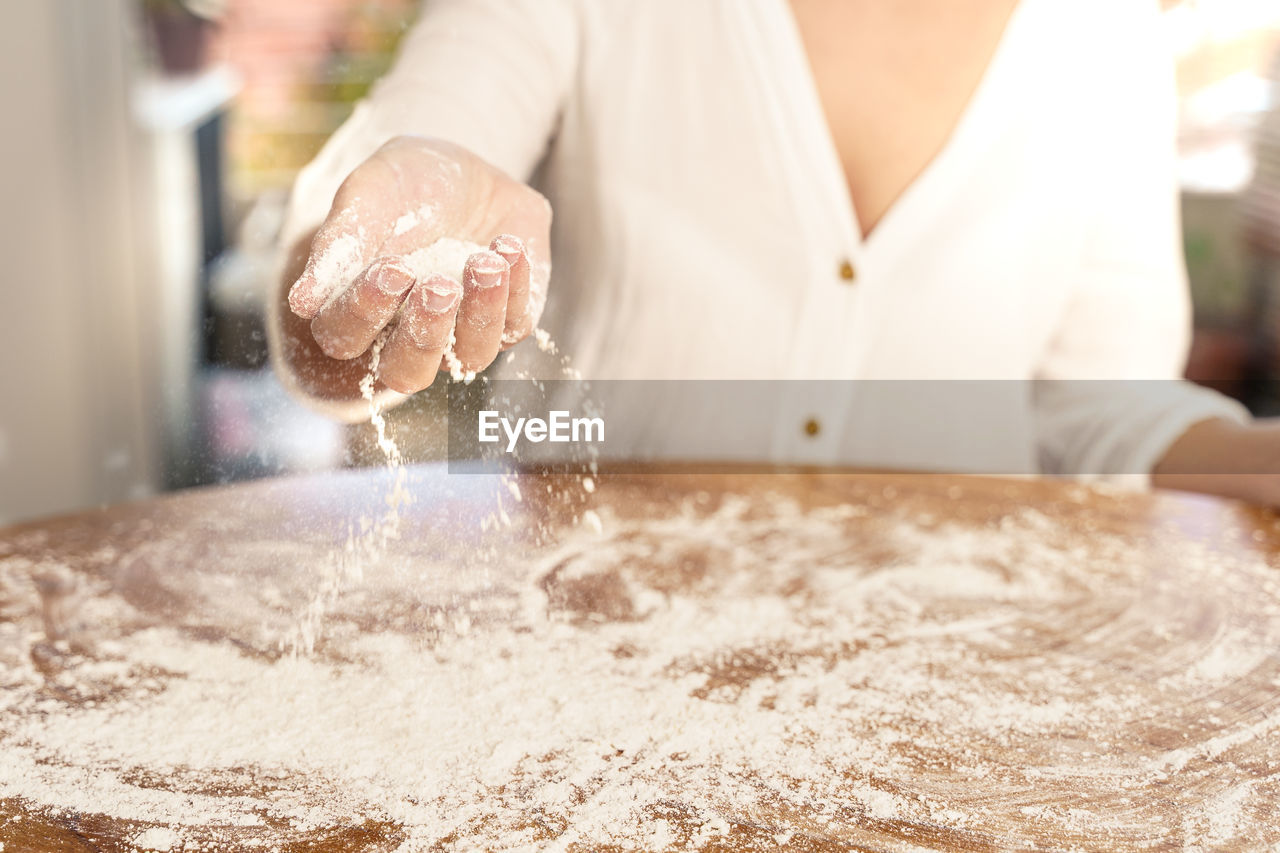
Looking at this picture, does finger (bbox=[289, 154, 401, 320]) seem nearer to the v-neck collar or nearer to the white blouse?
the white blouse

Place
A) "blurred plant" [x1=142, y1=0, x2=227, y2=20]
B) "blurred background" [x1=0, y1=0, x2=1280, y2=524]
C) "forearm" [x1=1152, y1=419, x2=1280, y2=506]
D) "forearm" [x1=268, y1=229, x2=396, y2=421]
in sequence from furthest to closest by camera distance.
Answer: "blurred plant" [x1=142, y1=0, x2=227, y2=20] → "blurred background" [x1=0, y1=0, x2=1280, y2=524] → "forearm" [x1=1152, y1=419, x2=1280, y2=506] → "forearm" [x1=268, y1=229, x2=396, y2=421]

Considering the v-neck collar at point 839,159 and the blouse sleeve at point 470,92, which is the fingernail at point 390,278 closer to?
the blouse sleeve at point 470,92

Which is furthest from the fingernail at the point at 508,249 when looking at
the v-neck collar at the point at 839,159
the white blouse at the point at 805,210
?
the v-neck collar at the point at 839,159

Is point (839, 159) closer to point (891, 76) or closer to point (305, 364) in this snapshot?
point (891, 76)

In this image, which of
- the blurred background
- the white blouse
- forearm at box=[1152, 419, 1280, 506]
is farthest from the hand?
the blurred background

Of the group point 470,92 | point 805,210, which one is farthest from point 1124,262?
point 470,92

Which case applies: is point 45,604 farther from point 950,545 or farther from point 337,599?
point 950,545
